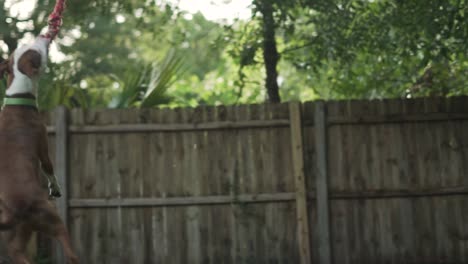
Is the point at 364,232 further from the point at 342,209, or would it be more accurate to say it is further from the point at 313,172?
the point at 313,172

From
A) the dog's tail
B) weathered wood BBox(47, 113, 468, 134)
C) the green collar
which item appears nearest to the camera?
the dog's tail

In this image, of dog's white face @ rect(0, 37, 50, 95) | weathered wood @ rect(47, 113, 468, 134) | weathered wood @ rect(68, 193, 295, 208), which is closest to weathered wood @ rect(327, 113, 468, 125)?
weathered wood @ rect(47, 113, 468, 134)

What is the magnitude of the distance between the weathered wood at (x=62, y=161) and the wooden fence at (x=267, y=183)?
0.6 inches

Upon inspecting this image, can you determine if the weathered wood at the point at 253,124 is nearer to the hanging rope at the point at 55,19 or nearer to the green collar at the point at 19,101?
the hanging rope at the point at 55,19

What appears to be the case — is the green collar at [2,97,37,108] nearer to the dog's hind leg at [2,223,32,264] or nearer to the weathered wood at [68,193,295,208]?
the dog's hind leg at [2,223,32,264]

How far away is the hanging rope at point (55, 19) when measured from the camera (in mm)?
4512

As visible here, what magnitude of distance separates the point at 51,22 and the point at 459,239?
→ 5747 millimetres

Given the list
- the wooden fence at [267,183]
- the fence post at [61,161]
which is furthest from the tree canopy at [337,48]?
the fence post at [61,161]

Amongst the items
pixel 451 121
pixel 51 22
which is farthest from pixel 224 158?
pixel 51 22

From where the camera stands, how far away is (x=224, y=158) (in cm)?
869

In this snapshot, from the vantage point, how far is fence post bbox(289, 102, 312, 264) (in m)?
8.54

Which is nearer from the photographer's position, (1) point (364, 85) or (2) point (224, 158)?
(2) point (224, 158)

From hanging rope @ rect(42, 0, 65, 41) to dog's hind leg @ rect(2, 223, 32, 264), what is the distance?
3.68ft

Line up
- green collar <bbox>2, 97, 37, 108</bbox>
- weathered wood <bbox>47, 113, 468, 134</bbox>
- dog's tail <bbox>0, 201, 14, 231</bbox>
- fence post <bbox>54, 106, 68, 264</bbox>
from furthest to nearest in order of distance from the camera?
1. weathered wood <bbox>47, 113, 468, 134</bbox>
2. fence post <bbox>54, 106, 68, 264</bbox>
3. green collar <bbox>2, 97, 37, 108</bbox>
4. dog's tail <bbox>0, 201, 14, 231</bbox>
